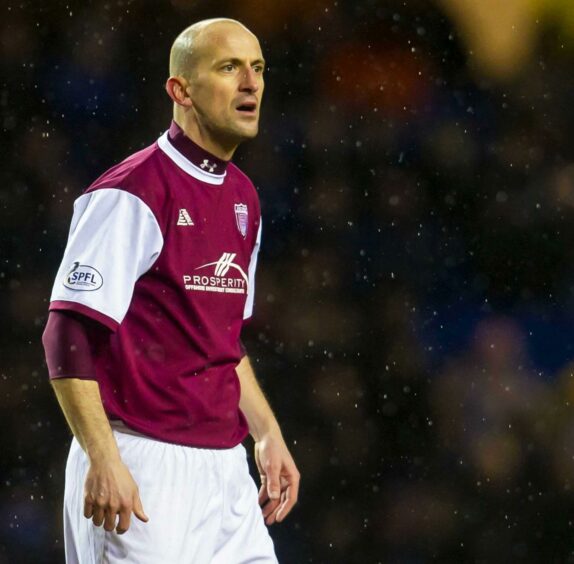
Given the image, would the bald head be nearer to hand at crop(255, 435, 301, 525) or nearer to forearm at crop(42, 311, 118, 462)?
forearm at crop(42, 311, 118, 462)

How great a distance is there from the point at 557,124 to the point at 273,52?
769mm

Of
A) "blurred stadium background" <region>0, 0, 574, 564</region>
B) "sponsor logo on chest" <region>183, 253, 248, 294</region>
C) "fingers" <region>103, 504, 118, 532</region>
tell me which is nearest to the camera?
"fingers" <region>103, 504, 118, 532</region>

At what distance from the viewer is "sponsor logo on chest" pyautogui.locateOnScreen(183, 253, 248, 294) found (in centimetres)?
174

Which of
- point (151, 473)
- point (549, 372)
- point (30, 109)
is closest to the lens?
point (151, 473)

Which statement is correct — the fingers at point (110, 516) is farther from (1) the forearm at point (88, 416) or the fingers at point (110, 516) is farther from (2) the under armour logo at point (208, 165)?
(2) the under armour logo at point (208, 165)

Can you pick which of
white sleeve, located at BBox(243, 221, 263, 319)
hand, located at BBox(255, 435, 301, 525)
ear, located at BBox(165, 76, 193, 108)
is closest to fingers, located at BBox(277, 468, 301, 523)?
hand, located at BBox(255, 435, 301, 525)

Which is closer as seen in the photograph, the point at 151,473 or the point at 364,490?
the point at 151,473

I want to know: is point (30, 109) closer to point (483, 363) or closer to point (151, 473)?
point (483, 363)

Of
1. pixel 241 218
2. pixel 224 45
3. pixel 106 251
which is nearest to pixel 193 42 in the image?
pixel 224 45

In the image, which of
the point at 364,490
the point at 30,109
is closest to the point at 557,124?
the point at 364,490

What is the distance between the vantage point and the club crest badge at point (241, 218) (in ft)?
6.09

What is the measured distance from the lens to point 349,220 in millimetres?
3111

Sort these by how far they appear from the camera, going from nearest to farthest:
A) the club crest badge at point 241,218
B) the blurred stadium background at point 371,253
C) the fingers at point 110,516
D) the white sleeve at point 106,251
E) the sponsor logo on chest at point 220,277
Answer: the fingers at point 110,516, the white sleeve at point 106,251, the sponsor logo on chest at point 220,277, the club crest badge at point 241,218, the blurred stadium background at point 371,253

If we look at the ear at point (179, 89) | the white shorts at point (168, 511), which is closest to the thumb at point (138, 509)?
the white shorts at point (168, 511)
